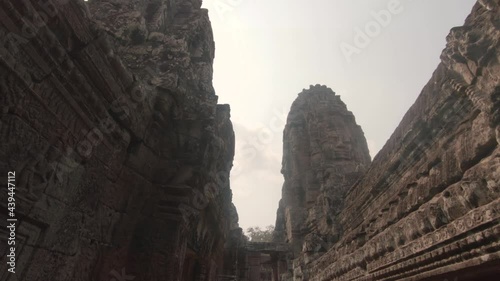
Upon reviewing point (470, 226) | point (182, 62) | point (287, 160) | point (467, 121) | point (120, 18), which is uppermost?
point (287, 160)

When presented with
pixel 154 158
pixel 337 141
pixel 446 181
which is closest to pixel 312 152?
pixel 337 141

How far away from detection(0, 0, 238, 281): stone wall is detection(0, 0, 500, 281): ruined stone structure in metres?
0.01

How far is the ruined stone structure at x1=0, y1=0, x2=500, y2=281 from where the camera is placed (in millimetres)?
2584

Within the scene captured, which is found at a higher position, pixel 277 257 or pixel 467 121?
pixel 277 257

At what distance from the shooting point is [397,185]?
4.99 metres

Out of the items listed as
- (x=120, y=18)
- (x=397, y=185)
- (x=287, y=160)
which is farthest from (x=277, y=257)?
(x=120, y=18)

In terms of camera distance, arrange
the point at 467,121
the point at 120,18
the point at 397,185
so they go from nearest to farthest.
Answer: the point at 467,121, the point at 397,185, the point at 120,18

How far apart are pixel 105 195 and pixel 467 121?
427 cm

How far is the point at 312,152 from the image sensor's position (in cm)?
2302

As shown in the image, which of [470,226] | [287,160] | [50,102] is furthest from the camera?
[287,160]

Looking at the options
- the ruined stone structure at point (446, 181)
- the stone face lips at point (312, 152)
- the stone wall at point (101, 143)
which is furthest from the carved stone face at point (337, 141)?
the stone wall at point (101, 143)

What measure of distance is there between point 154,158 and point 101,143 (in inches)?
37.0

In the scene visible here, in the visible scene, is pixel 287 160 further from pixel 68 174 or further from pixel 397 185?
pixel 68 174

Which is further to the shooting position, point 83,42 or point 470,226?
point 83,42
